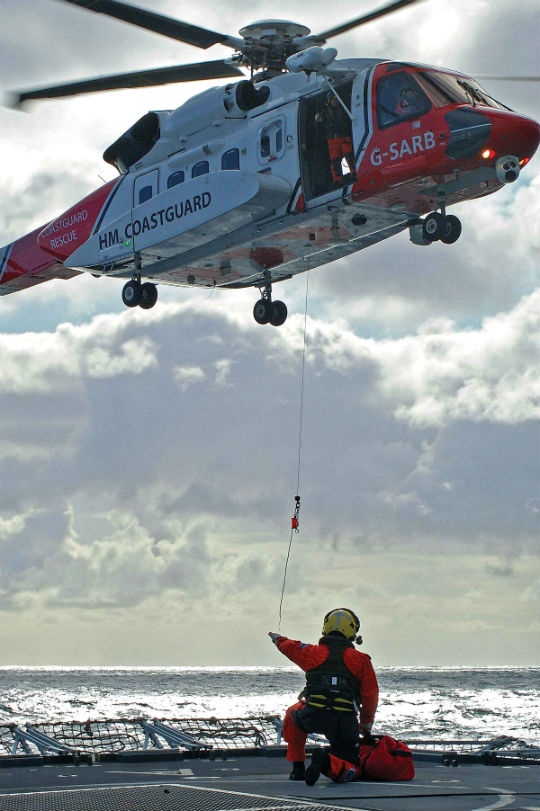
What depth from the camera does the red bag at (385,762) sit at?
8367 millimetres

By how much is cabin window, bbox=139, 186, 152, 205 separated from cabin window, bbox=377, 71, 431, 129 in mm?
5097

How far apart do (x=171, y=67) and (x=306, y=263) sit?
4069 millimetres

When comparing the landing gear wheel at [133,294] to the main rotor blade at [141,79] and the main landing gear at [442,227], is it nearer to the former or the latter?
the main rotor blade at [141,79]

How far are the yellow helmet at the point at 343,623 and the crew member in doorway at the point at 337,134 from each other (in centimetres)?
918

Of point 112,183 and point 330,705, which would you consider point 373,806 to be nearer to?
point 330,705

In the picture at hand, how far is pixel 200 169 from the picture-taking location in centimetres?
1825

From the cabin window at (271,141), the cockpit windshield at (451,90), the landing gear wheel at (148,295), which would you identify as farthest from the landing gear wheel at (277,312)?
the cockpit windshield at (451,90)

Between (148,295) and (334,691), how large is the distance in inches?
484

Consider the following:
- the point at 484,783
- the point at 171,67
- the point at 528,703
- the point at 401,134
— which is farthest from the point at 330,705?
the point at 528,703

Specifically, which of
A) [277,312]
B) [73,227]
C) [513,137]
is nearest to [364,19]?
[513,137]

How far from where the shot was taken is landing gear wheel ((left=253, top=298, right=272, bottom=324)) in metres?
20.0

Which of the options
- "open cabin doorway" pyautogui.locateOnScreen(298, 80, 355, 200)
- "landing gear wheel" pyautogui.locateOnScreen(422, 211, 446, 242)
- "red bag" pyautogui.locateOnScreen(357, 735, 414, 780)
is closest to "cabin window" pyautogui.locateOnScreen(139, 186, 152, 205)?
"open cabin doorway" pyautogui.locateOnScreen(298, 80, 355, 200)

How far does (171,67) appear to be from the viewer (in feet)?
57.9

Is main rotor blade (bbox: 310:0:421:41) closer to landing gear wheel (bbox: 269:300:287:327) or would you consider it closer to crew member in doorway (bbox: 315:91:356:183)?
crew member in doorway (bbox: 315:91:356:183)
